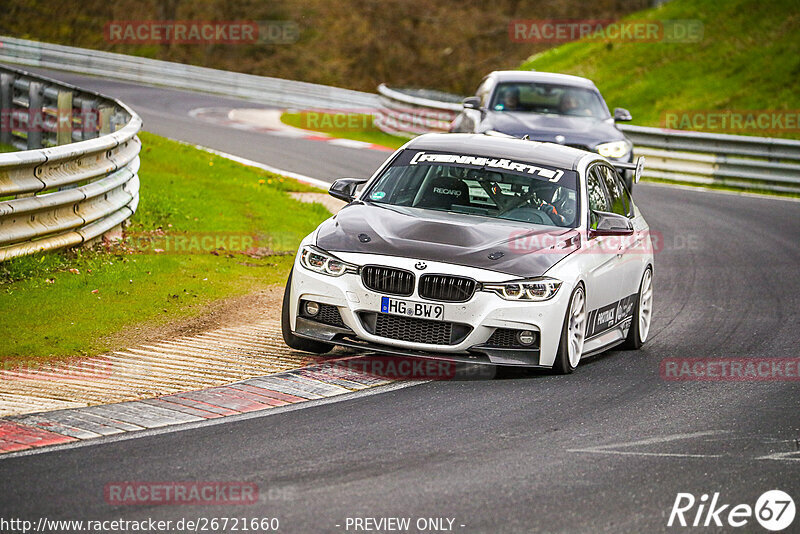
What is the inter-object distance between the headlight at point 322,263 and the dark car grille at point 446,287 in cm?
52

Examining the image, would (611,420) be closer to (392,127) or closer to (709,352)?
(709,352)

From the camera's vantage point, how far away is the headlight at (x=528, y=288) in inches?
332

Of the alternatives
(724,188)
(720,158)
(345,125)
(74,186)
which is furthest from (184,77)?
(74,186)

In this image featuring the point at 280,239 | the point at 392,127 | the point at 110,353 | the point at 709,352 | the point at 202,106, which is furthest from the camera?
the point at 202,106

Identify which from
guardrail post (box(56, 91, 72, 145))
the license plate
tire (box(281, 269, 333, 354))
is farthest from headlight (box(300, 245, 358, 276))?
guardrail post (box(56, 91, 72, 145))

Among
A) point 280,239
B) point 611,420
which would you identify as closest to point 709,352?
point 611,420

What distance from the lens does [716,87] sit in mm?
33594

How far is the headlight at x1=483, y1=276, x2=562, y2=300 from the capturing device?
8422 mm

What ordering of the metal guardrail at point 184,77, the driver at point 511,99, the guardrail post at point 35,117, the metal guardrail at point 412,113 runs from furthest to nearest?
the metal guardrail at point 184,77 < the metal guardrail at point 412,113 < the driver at point 511,99 < the guardrail post at point 35,117

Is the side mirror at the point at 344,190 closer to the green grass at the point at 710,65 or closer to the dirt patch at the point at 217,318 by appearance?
the dirt patch at the point at 217,318

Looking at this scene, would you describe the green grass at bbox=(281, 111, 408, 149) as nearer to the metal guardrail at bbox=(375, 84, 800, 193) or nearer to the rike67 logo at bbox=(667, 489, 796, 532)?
the metal guardrail at bbox=(375, 84, 800, 193)

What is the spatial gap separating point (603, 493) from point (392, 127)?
2503 cm

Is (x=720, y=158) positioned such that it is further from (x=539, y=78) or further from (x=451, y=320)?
(x=451, y=320)

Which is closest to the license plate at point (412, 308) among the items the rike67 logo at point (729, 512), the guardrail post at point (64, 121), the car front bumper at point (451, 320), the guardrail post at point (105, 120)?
the car front bumper at point (451, 320)
